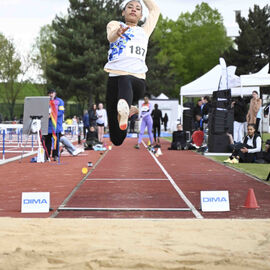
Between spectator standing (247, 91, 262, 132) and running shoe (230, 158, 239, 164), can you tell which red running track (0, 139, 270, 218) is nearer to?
running shoe (230, 158, 239, 164)

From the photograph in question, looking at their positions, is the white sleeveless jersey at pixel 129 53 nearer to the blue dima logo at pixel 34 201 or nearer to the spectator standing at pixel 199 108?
the blue dima logo at pixel 34 201

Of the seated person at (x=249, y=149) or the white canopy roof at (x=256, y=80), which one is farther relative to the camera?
the white canopy roof at (x=256, y=80)

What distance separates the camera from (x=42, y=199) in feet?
23.4

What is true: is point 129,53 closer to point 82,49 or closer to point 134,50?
point 134,50

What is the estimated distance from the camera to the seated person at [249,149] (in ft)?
48.3

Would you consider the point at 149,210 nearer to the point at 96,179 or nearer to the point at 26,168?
the point at 96,179

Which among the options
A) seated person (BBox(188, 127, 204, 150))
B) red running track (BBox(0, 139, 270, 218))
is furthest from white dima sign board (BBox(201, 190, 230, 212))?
seated person (BBox(188, 127, 204, 150))

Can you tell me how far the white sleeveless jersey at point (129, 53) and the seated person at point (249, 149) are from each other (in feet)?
30.9

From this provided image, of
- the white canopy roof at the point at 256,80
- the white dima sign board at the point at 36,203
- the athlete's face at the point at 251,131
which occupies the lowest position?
the white dima sign board at the point at 36,203

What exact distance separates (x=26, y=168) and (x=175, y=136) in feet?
29.6

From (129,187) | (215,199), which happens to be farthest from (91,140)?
(215,199)

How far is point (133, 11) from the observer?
564 cm

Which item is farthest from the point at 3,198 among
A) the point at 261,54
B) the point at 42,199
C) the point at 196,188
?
the point at 261,54

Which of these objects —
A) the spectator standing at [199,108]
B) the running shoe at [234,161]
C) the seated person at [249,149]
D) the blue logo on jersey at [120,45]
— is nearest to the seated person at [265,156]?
the seated person at [249,149]
